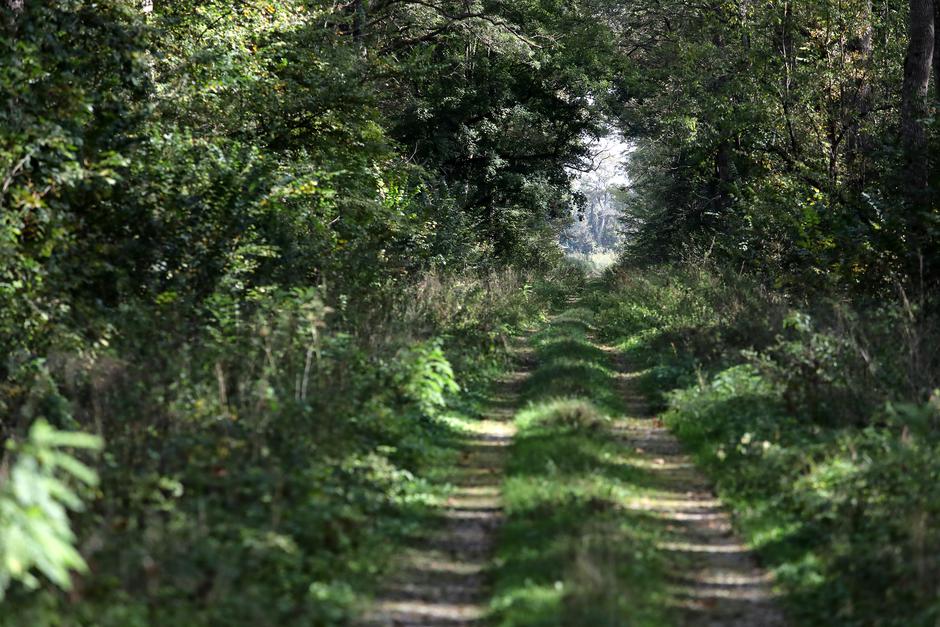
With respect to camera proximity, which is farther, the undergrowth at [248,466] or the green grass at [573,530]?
the green grass at [573,530]

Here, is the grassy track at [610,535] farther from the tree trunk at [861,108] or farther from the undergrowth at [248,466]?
the tree trunk at [861,108]

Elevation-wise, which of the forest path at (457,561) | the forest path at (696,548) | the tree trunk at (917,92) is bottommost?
the forest path at (457,561)

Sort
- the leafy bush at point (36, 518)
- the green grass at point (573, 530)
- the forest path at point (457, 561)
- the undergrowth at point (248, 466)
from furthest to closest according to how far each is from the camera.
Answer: the forest path at point (457, 561), the green grass at point (573, 530), the undergrowth at point (248, 466), the leafy bush at point (36, 518)

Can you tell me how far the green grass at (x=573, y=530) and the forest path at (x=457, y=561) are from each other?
177mm

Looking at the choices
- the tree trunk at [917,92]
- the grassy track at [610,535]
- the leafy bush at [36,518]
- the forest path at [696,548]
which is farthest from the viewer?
the tree trunk at [917,92]

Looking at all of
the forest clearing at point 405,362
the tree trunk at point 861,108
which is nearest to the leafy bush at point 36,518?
the forest clearing at point 405,362

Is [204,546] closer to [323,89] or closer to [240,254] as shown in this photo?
[240,254]

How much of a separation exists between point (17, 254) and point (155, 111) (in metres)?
4.79

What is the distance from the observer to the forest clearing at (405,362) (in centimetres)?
623

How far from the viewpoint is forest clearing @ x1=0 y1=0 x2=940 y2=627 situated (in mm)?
6234

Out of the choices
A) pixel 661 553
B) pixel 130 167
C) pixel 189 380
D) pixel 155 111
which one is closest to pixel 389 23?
pixel 155 111

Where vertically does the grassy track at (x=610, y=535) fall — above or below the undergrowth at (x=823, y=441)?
below

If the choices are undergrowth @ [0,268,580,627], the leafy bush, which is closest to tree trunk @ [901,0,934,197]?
undergrowth @ [0,268,580,627]

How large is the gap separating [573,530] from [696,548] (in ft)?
3.67
